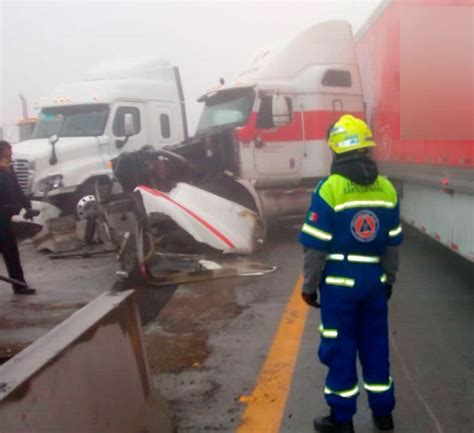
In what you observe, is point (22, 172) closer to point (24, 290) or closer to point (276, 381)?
point (24, 290)

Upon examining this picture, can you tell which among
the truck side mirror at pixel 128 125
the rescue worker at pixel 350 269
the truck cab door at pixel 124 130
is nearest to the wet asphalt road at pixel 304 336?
the rescue worker at pixel 350 269

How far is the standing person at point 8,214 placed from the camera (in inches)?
282

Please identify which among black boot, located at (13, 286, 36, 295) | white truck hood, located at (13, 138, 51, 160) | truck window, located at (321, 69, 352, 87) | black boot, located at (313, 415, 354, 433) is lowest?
black boot, located at (13, 286, 36, 295)

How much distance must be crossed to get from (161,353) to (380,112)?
6644 mm

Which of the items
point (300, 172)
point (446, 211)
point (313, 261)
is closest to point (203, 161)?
point (300, 172)

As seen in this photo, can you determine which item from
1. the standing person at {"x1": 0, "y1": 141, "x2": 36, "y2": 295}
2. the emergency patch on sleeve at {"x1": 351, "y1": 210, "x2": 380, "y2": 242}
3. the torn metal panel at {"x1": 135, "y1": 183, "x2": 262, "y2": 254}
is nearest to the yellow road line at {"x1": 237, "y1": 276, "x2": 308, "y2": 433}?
the emergency patch on sleeve at {"x1": 351, "y1": 210, "x2": 380, "y2": 242}

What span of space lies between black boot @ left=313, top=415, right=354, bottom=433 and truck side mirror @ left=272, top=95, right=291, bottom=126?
7.36m

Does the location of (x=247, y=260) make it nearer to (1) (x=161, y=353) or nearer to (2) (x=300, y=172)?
(2) (x=300, y=172)

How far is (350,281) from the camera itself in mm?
3385

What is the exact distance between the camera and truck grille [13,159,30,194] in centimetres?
1113

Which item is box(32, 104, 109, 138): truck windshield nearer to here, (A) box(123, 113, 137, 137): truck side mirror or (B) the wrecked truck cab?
(A) box(123, 113, 137, 137): truck side mirror

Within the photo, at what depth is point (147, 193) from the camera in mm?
8359

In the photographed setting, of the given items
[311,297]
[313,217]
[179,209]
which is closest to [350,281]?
[311,297]

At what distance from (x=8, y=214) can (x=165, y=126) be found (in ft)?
21.8
